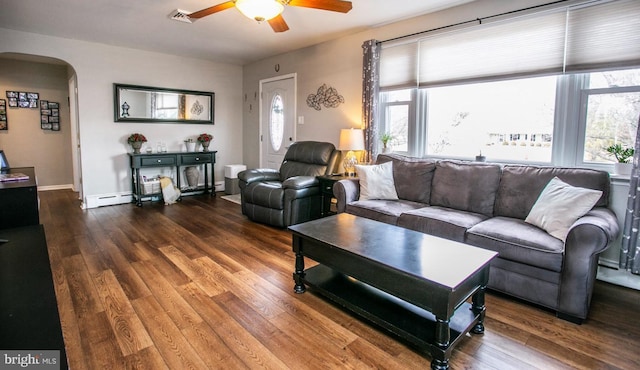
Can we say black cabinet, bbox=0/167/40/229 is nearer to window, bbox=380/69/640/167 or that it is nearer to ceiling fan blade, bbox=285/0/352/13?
ceiling fan blade, bbox=285/0/352/13

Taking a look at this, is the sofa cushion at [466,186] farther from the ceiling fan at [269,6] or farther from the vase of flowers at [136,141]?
the vase of flowers at [136,141]

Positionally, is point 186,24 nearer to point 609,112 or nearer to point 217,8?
point 217,8

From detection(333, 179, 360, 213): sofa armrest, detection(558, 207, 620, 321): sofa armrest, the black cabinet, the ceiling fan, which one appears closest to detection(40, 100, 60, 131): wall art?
the black cabinet

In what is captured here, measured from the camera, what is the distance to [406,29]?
Answer: 3916 millimetres

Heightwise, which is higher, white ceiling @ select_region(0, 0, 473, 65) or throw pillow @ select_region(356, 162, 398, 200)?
white ceiling @ select_region(0, 0, 473, 65)

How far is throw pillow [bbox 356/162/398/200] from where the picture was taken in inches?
141

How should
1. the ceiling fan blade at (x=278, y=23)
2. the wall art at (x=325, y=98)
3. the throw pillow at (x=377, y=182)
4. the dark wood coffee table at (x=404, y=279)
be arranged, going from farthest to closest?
Result: the wall art at (x=325, y=98) → the throw pillow at (x=377, y=182) → the ceiling fan blade at (x=278, y=23) → the dark wood coffee table at (x=404, y=279)

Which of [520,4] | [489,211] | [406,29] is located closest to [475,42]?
[520,4]

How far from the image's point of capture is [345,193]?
11.7 feet

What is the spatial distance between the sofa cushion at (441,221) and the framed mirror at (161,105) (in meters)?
4.59

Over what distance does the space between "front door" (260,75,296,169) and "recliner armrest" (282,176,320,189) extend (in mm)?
1595

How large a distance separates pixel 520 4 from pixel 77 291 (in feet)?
14.0

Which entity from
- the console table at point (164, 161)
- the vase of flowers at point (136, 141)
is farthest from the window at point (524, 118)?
the vase of flowers at point (136, 141)

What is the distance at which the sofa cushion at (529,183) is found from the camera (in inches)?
103
